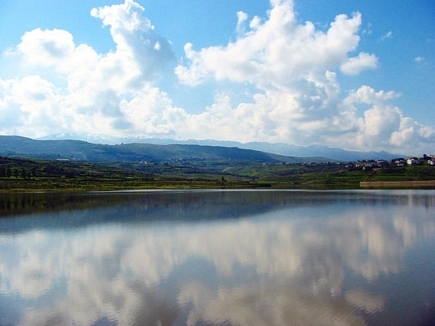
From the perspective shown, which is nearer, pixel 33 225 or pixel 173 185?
pixel 33 225

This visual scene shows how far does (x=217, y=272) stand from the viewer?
20344 mm

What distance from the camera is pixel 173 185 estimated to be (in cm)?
11656

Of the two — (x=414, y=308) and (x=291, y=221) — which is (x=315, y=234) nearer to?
(x=291, y=221)

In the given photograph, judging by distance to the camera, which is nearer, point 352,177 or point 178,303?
point 178,303

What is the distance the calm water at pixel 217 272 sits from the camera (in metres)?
14.6

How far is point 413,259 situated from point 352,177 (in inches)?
4596

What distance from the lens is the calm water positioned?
14.6 metres

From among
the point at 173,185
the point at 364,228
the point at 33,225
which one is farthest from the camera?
the point at 173,185

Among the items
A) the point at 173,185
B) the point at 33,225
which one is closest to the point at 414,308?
the point at 33,225

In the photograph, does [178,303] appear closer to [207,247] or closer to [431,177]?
[207,247]

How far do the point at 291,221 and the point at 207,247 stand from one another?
15792 millimetres

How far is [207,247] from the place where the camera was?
26.6m

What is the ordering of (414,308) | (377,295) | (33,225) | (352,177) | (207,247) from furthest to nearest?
(352,177)
(33,225)
(207,247)
(377,295)
(414,308)

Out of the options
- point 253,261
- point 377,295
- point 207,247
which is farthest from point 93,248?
point 377,295
